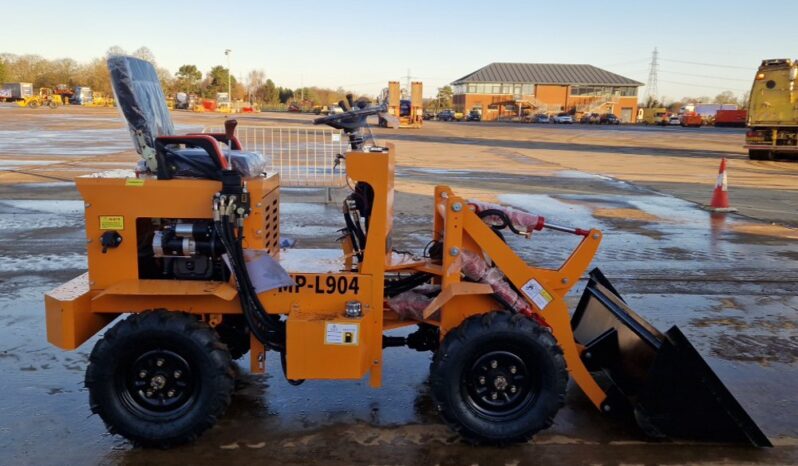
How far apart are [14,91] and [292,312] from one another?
345 feet

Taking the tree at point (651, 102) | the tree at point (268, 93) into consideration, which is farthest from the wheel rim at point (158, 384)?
the tree at point (651, 102)

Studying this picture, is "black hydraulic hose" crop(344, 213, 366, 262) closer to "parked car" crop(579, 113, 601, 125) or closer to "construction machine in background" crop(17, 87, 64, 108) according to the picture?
"construction machine in background" crop(17, 87, 64, 108)

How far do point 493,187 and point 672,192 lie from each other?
4136mm

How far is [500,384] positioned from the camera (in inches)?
149

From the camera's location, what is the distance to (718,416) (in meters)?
3.67

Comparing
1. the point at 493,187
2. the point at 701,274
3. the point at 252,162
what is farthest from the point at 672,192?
the point at 252,162

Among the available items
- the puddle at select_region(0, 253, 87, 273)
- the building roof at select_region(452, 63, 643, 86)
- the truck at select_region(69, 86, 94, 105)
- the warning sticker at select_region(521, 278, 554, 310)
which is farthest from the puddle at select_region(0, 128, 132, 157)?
the building roof at select_region(452, 63, 643, 86)

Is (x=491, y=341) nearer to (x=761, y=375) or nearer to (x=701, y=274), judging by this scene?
(x=761, y=375)

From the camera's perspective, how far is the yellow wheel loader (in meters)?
3.60

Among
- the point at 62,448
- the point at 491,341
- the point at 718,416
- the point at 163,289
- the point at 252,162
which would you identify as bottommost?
the point at 62,448

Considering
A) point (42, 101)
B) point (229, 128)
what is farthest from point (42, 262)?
point (42, 101)

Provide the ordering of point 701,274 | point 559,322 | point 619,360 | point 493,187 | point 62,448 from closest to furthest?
1. point 62,448
2. point 559,322
3. point 619,360
4. point 701,274
5. point 493,187

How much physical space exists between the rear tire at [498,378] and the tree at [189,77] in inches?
3792

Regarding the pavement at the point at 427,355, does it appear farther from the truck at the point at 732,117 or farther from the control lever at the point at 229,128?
the truck at the point at 732,117
